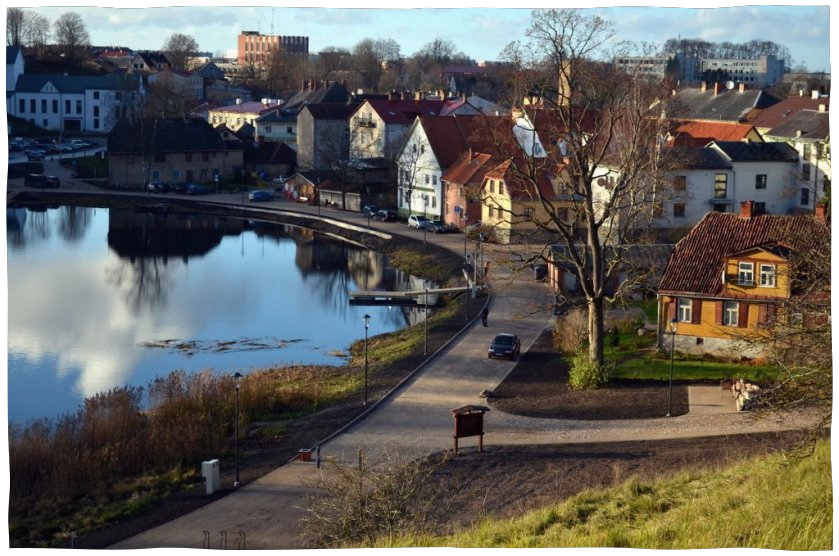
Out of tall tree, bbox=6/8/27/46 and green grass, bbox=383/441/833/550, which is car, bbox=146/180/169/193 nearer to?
green grass, bbox=383/441/833/550

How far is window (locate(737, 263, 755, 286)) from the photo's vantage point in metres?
9.97

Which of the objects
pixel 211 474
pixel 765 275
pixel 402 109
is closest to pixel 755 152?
pixel 765 275

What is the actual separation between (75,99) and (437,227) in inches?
678

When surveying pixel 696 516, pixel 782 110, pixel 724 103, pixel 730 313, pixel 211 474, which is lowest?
pixel 211 474

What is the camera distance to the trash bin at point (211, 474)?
6.55 m

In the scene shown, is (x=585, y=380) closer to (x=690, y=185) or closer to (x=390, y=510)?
(x=390, y=510)

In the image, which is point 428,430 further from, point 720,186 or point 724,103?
point 724,103

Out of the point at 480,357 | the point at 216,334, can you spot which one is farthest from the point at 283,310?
the point at 480,357

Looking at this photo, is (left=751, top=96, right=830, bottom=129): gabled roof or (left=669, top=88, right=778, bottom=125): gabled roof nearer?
(left=751, top=96, right=830, bottom=129): gabled roof

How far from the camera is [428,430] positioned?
7934mm

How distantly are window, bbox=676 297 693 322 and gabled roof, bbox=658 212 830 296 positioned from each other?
123mm

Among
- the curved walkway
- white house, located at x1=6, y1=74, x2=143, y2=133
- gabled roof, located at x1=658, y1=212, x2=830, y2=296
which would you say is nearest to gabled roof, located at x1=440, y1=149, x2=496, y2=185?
the curved walkway

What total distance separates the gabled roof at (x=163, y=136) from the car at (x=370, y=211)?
5693 millimetres

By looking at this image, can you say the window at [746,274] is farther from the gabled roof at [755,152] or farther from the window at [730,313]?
the gabled roof at [755,152]
